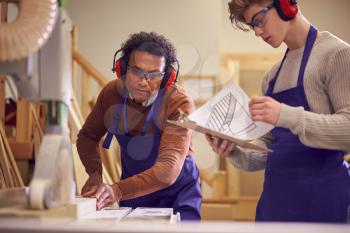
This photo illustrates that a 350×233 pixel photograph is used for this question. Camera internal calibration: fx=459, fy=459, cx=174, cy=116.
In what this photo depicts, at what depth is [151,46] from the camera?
1.73m

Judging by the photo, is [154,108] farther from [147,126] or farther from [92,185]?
[92,185]

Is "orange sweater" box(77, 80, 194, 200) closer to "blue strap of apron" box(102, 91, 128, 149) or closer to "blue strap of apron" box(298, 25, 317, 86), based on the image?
"blue strap of apron" box(102, 91, 128, 149)

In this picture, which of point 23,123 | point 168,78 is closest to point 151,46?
point 168,78

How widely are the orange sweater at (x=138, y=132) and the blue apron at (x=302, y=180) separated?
36cm

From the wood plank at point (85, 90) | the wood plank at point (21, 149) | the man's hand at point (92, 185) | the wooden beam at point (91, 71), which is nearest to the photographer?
the man's hand at point (92, 185)

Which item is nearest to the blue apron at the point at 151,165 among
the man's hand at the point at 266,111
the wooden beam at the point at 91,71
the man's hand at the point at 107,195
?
the man's hand at the point at 107,195

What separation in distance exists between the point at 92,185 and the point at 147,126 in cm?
30

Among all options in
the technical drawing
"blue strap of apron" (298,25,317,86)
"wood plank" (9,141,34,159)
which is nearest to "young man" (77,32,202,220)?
the technical drawing

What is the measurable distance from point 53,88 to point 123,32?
167 inches

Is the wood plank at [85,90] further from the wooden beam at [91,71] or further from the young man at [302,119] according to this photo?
the young man at [302,119]

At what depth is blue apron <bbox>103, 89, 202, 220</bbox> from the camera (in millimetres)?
1675

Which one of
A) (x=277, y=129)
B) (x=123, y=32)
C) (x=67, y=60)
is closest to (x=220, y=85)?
(x=123, y=32)

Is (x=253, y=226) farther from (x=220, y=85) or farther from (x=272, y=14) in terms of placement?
(x=220, y=85)

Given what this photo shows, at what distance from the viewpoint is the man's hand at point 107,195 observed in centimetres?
139
